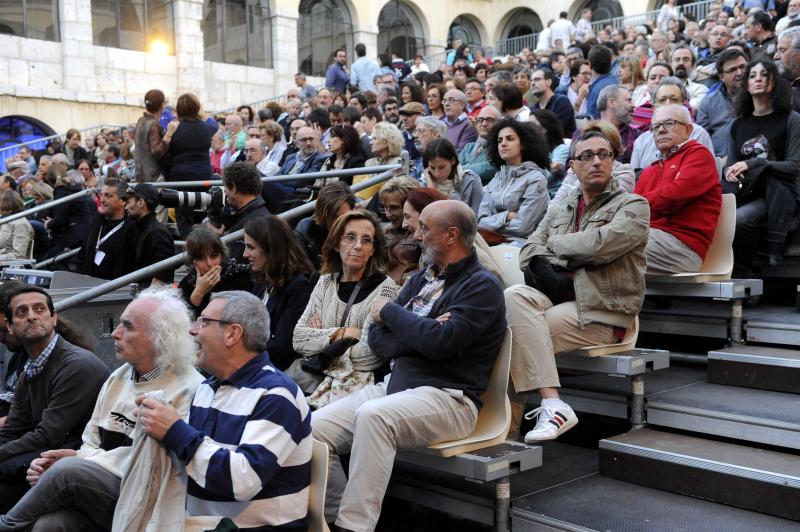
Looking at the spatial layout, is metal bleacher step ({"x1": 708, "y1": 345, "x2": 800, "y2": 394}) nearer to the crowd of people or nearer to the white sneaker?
the crowd of people

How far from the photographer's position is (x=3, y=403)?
4727 mm

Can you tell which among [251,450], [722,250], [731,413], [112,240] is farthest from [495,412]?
[112,240]

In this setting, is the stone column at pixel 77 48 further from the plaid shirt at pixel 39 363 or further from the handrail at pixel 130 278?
the plaid shirt at pixel 39 363

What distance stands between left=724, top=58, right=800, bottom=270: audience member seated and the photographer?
302 centimetres

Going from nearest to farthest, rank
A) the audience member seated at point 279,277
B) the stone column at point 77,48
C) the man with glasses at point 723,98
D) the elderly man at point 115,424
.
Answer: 1. the elderly man at point 115,424
2. the audience member seated at point 279,277
3. the man with glasses at point 723,98
4. the stone column at point 77,48

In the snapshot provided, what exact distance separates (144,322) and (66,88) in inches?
761

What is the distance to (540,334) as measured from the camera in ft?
12.6

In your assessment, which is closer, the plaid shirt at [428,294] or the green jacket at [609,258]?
the plaid shirt at [428,294]

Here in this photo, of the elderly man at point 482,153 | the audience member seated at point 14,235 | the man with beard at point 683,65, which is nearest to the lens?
the elderly man at point 482,153

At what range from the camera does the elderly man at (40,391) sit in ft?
13.0

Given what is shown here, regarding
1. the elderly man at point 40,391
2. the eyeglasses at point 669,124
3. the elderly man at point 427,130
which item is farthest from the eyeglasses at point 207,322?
the elderly man at point 427,130

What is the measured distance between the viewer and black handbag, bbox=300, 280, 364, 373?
160 inches

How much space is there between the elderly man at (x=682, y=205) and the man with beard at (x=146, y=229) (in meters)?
3.29

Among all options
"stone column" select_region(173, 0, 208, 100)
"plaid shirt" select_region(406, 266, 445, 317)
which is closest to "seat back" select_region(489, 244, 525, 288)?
"plaid shirt" select_region(406, 266, 445, 317)
